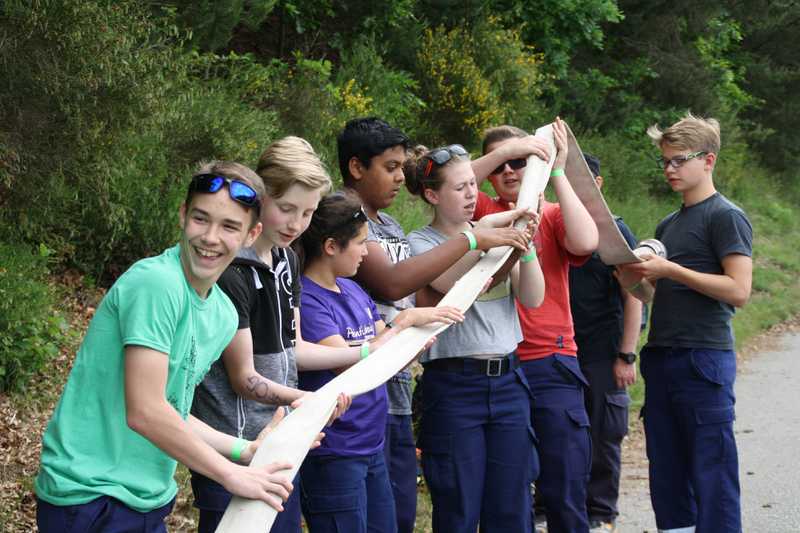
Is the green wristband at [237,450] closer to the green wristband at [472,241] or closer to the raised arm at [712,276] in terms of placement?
the green wristband at [472,241]

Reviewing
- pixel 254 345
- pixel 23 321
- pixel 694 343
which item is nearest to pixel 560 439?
pixel 694 343

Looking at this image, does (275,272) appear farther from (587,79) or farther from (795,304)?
(587,79)

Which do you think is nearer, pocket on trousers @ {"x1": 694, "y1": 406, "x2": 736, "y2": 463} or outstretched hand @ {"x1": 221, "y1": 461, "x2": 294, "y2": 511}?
outstretched hand @ {"x1": 221, "y1": 461, "x2": 294, "y2": 511}

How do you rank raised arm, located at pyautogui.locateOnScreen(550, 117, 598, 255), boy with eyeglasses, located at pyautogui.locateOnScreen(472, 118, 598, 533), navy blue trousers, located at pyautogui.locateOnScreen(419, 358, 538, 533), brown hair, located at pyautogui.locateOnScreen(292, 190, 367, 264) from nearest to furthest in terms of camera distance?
brown hair, located at pyautogui.locateOnScreen(292, 190, 367, 264), navy blue trousers, located at pyautogui.locateOnScreen(419, 358, 538, 533), raised arm, located at pyautogui.locateOnScreen(550, 117, 598, 255), boy with eyeglasses, located at pyautogui.locateOnScreen(472, 118, 598, 533)

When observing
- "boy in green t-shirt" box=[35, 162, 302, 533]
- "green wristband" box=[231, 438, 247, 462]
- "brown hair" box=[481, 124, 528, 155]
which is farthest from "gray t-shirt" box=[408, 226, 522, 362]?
"boy in green t-shirt" box=[35, 162, 302, 533]

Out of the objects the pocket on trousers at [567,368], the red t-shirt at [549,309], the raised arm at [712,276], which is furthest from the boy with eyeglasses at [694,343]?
the pocket on trousers at [567,368]

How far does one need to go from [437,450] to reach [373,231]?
3.37 ft

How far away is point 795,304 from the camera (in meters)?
17.3

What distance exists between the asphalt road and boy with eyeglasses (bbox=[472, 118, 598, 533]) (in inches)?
66.3

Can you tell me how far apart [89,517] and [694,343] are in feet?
11.3

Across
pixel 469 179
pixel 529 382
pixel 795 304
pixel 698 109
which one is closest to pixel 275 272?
pixel 469 179

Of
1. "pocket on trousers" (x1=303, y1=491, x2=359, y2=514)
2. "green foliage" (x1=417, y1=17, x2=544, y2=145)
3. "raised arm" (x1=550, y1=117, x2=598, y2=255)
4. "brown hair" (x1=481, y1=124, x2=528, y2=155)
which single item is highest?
"green foliage" (x1=417, y1=17, x2=544, y2=145)

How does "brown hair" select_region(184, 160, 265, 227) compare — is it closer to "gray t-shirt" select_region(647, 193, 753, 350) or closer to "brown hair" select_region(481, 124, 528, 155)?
"brown hair" select_region(481, 124, 528, 155)

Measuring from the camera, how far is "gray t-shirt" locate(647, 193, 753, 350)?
539cm
